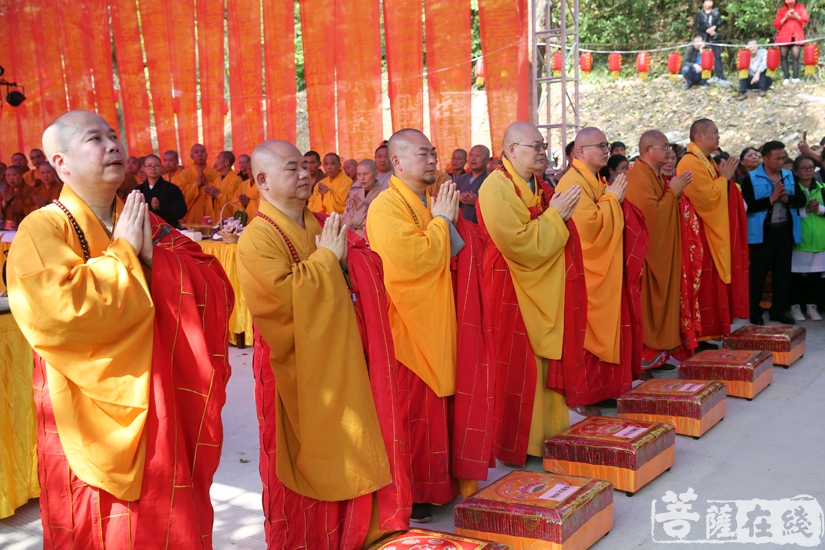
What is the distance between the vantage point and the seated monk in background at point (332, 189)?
8891 mm

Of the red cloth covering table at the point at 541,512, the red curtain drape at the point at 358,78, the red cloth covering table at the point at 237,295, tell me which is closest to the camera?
the red cloth covering table at the point at 541,512

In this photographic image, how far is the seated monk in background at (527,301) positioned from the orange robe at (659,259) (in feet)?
5.35

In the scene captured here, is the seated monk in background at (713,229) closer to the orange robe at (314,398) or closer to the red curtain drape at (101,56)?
the orange robe at (314,398)

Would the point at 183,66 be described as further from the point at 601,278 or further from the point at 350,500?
the point at 350,500

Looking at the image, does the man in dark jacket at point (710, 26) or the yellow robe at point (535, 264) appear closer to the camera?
the yellow robe at point (535, 264)

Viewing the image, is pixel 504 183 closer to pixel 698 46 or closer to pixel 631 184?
pixel 631 184

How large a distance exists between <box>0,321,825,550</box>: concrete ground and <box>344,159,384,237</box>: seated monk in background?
2567mm

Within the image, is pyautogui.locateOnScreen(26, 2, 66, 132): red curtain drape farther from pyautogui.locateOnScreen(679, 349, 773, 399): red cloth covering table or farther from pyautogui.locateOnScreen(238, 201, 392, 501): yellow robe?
pyautogui.locateOnScreen(238, 201, 392, 501): yellow robe

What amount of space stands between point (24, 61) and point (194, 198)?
5868mm

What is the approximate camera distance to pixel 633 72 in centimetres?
1934

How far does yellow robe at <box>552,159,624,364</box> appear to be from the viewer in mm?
4625

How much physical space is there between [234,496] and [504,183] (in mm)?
2037

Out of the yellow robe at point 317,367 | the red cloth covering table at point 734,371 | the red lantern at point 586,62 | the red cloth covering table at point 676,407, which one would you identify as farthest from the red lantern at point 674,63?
the yellow robe at point 317,367

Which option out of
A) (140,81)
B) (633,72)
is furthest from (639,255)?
(633,72)
